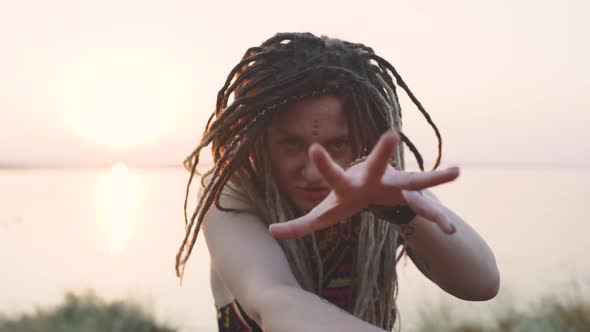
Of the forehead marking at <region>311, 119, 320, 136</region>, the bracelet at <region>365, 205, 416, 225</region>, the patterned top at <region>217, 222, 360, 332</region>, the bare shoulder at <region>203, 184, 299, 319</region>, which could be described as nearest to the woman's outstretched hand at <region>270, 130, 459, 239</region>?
the bracelet at <region>365, 205, 416, 225</region>

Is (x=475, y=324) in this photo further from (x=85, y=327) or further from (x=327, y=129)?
(x=327, y=129)

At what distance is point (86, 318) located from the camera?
7.50 meters

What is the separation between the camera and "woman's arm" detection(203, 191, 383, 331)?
73.2 inches

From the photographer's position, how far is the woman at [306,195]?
2.31m

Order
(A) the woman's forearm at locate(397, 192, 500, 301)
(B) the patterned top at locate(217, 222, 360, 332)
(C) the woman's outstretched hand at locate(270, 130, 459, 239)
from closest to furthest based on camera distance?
(C) the woman's outstretched hand at locate(270, 130, 459, 239) → (A) the woman's forearm at locate(397, 192, 500, 301) → (B) the patterned top at locate(217, 222, 360, 332)

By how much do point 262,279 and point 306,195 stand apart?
19.7 inches

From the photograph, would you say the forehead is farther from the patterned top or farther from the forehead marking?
the patterned top

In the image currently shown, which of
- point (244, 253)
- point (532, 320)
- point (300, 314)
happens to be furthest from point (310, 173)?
point (532, 320)

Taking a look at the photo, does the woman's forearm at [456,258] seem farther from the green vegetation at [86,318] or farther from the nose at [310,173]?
the green vegetation at [86,318]

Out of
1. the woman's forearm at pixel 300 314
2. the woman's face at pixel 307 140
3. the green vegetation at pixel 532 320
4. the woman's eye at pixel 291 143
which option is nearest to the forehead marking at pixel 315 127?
the woman's face at pixel 307 140

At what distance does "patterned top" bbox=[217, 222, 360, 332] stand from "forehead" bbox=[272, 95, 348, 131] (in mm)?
695

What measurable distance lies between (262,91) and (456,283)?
3.95 feet

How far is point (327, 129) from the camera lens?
2.35 m

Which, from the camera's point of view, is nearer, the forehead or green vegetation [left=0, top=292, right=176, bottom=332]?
the forehead
